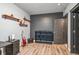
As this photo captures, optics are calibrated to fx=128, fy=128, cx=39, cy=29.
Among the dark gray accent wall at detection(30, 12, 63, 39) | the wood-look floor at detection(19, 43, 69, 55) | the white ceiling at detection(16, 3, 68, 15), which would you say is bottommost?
the wood-look floor at detection(19, 43, 69, 55)

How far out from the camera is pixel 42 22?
6.64m

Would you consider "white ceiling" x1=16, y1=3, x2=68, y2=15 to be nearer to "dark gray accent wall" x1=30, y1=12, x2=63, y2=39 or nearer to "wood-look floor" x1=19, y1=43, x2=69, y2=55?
"dark gray accent wall" x1=30, y1=12, x2=63, y2=39

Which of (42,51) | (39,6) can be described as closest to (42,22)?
(39,6)

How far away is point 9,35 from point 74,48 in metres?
2.15

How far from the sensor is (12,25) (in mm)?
4383

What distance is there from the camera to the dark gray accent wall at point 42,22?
6.59 metres

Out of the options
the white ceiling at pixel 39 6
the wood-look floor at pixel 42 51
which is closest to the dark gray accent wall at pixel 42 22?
the white ceiling at pixel 39 6

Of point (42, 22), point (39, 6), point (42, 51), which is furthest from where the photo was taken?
point (42, 22)

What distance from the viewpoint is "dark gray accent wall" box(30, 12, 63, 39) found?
6.59 metres

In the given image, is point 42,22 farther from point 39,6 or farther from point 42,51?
point 42,51

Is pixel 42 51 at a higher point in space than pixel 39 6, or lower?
lower

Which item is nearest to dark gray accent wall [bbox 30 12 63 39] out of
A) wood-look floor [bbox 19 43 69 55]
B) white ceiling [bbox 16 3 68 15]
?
white ceiling [bbox 16 3 68 15]

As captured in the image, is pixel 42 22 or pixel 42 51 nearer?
pixel 42 51

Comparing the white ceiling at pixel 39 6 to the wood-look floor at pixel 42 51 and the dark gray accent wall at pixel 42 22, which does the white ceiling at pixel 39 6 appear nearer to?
the dark gray accent wall at pixel 42 22
